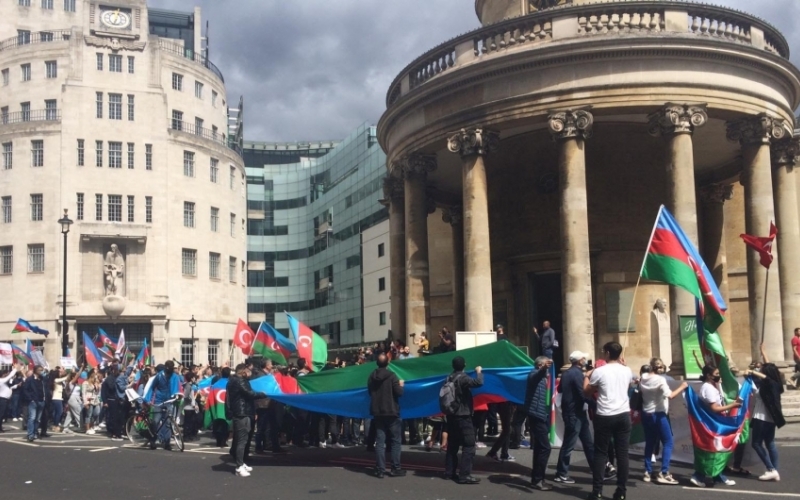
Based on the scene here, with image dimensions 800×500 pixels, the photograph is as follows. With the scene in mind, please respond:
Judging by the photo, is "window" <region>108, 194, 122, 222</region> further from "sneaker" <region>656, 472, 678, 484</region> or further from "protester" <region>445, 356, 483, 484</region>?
"sneaker" <region>656, 472, 678, 484</region>

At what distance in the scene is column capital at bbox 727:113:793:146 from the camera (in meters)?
23.3

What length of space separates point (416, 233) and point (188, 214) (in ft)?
148

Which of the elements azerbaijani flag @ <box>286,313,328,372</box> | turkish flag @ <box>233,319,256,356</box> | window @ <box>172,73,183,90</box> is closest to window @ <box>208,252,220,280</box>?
window @ <box>172,73,183,90</box>

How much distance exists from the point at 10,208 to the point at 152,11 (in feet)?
119

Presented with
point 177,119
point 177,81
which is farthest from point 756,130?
point 177,81

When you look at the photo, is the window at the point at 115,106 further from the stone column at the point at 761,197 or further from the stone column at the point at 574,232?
the stone column at the point at 761,197

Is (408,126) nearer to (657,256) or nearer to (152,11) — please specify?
(657,256)

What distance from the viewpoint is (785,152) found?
24.9m

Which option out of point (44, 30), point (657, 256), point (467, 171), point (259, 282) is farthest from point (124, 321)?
point (657, 256)

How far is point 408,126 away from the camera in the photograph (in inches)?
1062

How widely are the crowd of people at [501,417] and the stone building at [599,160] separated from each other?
4979 millimetres

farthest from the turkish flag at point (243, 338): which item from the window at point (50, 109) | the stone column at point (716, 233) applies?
the window at point (50, 109)

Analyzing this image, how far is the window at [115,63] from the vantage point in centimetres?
6756

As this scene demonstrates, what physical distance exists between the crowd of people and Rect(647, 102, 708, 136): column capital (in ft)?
21.1
